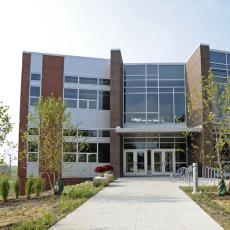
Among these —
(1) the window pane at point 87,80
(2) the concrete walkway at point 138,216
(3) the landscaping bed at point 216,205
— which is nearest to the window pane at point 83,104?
(1) the window pane at point 87,80

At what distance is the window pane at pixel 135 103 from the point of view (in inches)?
1404

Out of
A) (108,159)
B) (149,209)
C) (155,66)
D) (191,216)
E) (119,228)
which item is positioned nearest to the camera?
(119,228)

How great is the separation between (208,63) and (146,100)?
22.5 ft

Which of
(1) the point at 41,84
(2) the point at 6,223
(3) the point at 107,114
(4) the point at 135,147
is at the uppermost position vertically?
(1) the point at 41,84

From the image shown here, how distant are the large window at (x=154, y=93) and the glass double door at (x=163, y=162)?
2.86 m

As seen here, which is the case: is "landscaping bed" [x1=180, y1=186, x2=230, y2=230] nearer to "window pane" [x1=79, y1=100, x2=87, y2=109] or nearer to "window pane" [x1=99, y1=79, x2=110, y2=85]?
"window pane" [x1=79, y1=100, x2=87, y2=109]

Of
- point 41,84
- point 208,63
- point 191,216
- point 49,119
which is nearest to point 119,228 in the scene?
point 191,216

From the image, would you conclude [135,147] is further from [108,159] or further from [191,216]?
[191,216]

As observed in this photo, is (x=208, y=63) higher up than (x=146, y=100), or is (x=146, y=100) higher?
(x=208, y=63)

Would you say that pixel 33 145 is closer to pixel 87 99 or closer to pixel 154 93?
pixel 87 99

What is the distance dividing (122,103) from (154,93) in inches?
124

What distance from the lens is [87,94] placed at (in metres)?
35.3

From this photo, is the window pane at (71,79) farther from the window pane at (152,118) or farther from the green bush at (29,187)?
the green bush at (29,187)

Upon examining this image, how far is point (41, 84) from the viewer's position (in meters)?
34.8
